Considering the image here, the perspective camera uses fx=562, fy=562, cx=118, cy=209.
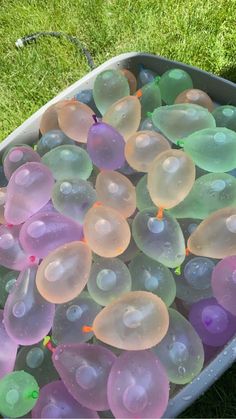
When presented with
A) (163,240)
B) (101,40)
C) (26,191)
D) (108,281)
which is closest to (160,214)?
(163,240)

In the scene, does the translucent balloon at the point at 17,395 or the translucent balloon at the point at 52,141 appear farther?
the translucent balloon at the point at 52,141

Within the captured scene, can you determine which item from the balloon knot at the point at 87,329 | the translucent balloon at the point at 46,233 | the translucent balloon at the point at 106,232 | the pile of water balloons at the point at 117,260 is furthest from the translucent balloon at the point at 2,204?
the balloon knot at the point at 87,329

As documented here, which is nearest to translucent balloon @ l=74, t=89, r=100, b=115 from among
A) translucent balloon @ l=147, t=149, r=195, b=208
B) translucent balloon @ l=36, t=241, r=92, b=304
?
translucent balloon @ l=147, t=149, r=195, b=208

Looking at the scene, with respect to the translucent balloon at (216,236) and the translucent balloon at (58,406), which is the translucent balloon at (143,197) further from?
the translucent balloon at (58,406)

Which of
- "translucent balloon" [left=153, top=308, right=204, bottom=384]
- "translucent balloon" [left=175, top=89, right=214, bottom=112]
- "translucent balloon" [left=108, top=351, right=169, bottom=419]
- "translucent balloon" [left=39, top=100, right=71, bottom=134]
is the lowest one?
"translucent balloon" [left=153, top=308, right=204, bottom=384]

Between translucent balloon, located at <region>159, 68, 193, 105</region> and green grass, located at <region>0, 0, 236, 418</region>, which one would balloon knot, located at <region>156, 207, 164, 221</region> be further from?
green grass, located at <region>0, 0, 236, 418</region>

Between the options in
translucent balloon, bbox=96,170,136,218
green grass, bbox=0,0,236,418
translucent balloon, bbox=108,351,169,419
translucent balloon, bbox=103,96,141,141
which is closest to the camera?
translucent balloon, bbox=108,351,169,419

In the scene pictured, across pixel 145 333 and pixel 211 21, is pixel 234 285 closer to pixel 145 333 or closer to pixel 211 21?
pixel 145 333
